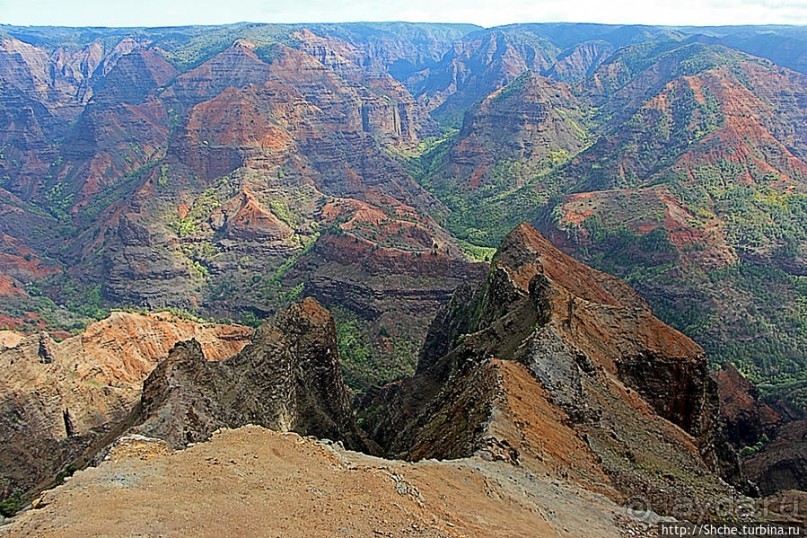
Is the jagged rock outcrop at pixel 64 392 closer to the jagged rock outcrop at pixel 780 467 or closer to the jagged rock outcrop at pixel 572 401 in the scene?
the jagged rock outcrop at pixel 572 401

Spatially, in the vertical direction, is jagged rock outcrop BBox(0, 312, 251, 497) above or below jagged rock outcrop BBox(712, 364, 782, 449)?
above

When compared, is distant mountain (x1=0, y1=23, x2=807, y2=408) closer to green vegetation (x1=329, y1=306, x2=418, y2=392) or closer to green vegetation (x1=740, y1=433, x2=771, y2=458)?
green vegetation (x1=329, y1=306, x2=418, y2=392)

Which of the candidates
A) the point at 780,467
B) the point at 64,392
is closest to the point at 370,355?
the point at 64,392

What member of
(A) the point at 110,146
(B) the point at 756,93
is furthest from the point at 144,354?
(B) the point at 756,93

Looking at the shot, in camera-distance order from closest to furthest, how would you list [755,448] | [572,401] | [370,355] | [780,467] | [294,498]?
[294,498]
[572,401]
[780,467]
[755,448]
[370,355]

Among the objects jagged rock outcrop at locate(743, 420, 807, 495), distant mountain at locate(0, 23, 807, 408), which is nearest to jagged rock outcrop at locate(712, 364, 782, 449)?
jagged rock outcrop at locate(743, 420, 807, 495)

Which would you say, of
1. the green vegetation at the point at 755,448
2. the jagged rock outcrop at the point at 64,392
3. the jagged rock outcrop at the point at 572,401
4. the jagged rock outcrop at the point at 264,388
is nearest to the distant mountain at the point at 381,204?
the green vegetation at the point at 755,448

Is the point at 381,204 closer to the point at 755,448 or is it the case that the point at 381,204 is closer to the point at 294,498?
the point at 755,448
